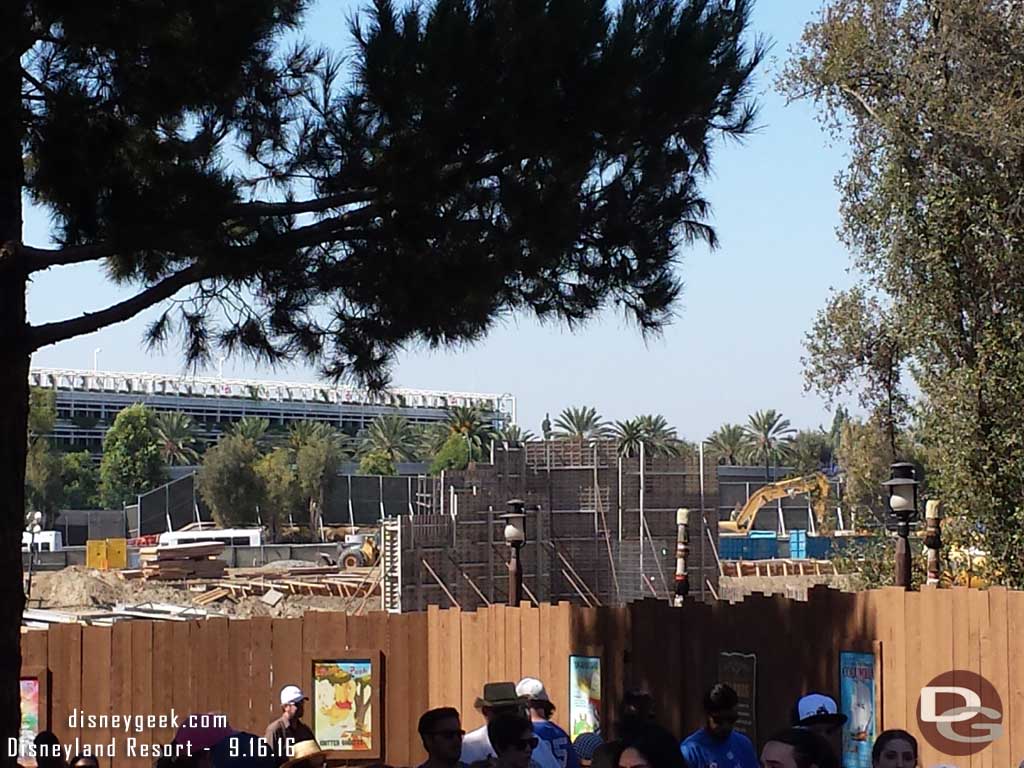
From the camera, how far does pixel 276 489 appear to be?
9369 cm

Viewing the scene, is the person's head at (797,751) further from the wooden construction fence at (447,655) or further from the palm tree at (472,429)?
the palm tree at (472,429)

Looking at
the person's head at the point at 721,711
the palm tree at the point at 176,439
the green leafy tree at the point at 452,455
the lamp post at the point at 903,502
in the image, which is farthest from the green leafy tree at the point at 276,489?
the person's head at the point at 721,711

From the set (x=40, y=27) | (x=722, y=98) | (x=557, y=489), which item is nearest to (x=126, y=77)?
(x=40, y=27)

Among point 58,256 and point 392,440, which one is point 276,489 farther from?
point 58,256

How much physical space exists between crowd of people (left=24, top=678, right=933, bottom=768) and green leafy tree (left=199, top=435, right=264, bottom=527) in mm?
82229

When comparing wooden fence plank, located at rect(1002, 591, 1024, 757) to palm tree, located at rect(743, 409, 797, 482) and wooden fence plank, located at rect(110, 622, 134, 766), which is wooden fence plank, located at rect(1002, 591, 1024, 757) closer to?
wooden fence plank, located at rect(110, 622, 134, 766)

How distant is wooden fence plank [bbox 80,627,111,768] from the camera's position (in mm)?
14750

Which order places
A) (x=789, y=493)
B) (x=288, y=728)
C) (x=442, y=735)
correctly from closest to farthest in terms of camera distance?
(x=442, y=735), (x=288, y=728), (x=789, y=493)

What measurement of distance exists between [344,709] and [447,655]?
1.23 meters

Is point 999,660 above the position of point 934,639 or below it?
below

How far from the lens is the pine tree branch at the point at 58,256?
320 inches

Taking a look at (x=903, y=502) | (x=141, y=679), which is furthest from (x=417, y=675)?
(x=903, y=502)

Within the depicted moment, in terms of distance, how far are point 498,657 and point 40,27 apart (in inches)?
361

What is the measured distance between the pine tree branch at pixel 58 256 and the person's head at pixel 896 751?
475cm
